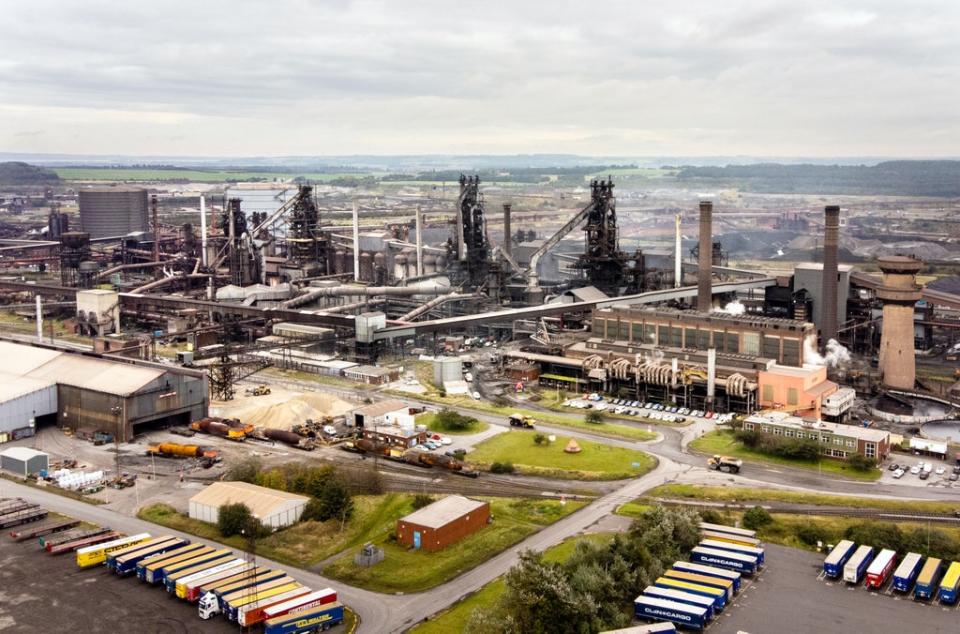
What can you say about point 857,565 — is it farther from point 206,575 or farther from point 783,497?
point 206,575

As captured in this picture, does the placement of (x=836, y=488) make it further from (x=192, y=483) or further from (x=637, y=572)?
(x=192, y=483)

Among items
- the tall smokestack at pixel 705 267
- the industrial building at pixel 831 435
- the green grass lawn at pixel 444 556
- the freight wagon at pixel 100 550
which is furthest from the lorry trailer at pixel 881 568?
the tall smokestack at pixel 705 267

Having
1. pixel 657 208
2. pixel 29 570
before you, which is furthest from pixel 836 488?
pixel 657 208

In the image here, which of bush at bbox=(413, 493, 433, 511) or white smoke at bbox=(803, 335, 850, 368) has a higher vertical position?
white smoke at bbox=(803, 335, 850, 368)

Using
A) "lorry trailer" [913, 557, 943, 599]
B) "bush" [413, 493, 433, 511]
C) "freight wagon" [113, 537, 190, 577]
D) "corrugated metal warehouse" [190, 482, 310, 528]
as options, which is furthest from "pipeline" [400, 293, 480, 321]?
"lorry trailer" [913, 557, 943, 599]

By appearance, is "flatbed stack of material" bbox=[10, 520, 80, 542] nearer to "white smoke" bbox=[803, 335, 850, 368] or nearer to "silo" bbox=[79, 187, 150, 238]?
"white smoke" bbox=[803, 335, 850, 368]

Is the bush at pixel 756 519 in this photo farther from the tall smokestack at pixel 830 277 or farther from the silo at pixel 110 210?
the silo at pixel 110 210

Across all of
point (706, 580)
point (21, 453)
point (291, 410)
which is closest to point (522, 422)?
point (291, 410)

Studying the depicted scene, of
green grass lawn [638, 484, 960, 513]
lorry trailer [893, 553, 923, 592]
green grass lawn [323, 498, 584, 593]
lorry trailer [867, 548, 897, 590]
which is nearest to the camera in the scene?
lorry trailer [893, 553, 923, 592]
